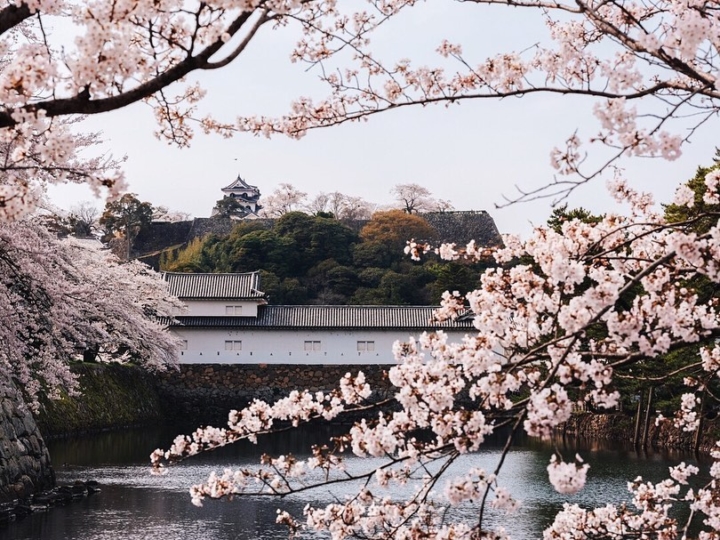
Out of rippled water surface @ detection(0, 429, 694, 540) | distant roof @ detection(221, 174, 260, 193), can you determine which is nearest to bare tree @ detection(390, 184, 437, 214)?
distant roof @ detection(221, 174, 260, 193)

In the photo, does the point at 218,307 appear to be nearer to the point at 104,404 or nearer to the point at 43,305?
the point at 104,404

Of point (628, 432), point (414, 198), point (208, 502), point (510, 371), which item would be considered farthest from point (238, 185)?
point (510, 371)

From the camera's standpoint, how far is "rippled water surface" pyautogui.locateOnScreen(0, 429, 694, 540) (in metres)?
9.29

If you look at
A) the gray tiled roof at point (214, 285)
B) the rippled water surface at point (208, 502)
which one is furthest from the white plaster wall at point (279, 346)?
the rippled water surface at point (208, 502)

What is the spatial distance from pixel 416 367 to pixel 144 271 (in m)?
26.6

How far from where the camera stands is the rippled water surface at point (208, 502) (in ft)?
30.5

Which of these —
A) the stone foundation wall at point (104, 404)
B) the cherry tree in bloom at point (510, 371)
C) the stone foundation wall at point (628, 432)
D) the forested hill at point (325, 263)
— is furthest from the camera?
the forested hill at point (325, 263)

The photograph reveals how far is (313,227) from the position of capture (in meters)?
39.2

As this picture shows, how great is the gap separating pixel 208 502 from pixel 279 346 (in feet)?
63.8

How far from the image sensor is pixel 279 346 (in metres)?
30.7

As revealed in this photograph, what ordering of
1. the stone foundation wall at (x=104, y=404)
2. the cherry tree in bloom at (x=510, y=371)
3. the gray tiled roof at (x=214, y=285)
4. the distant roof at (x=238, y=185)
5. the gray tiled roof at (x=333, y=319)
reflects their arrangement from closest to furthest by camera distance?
the cherry tree in bloom at (x=510, y=371) → the stone foundation wall at (x=104, y=404) → the gray tiled roof at (x=333, y=319) → the gray tiled roof at (x=214, y=285) → the distant roof at (x=238, y=185)

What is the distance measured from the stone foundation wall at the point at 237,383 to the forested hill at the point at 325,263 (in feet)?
18.5

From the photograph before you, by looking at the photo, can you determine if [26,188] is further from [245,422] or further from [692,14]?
[692,14]

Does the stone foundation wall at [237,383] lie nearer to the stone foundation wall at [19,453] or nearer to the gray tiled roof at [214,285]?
the gray tiled roof at [214,285]
